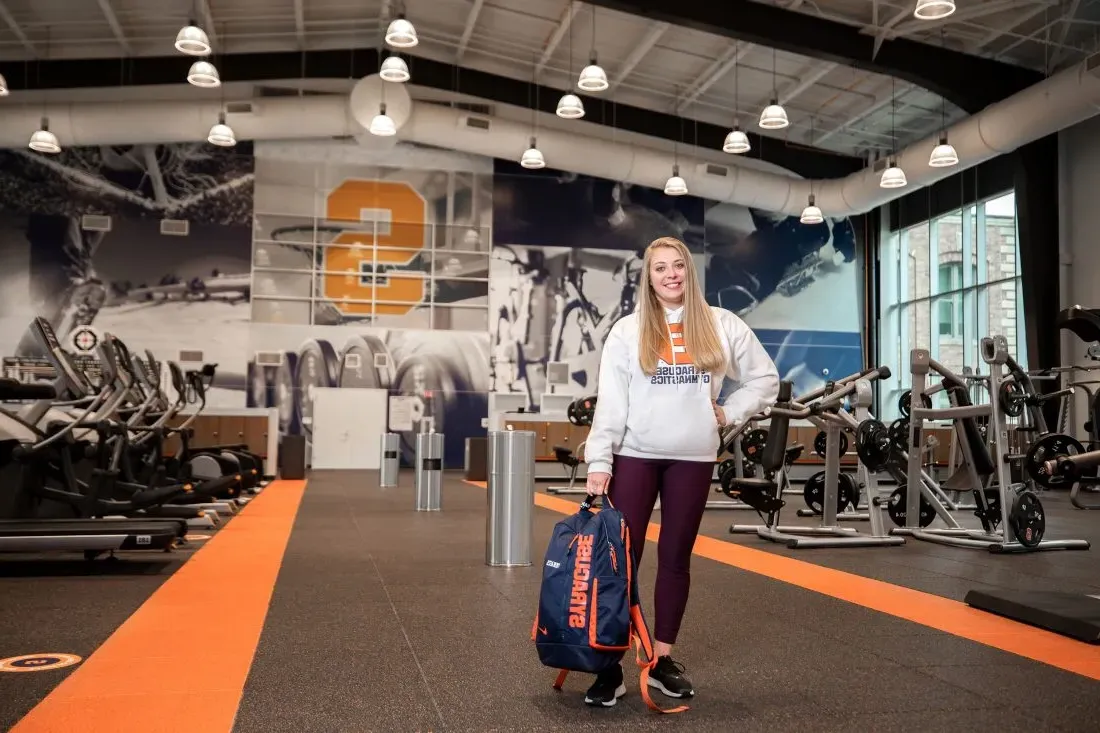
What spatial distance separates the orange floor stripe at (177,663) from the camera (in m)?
2.72

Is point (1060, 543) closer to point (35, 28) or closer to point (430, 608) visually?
point (430, 608)

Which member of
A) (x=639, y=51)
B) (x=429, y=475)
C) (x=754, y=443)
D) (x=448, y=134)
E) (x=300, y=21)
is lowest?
(x=429, y=475)

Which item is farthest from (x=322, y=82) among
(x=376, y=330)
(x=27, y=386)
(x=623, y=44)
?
(x=27, y=386)

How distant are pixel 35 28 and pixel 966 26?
1423 cm

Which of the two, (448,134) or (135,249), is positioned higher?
(448,134)

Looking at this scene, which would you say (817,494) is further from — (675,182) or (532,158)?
(675,182)

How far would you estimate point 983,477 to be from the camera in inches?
291

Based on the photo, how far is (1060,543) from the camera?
23.4ft

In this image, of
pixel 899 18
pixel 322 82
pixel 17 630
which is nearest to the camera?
pixel 17 630

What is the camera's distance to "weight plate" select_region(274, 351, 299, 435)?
63.9 feet

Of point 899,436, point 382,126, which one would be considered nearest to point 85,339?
point 382,126

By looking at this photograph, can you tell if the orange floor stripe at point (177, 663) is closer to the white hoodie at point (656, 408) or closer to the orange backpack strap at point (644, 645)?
the orange backpack strap at point (644, 645)

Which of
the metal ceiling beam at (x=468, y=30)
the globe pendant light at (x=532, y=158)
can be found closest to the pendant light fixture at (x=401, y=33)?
the metal ceiling beam at (x=468, y=30)

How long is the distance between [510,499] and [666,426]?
3236 millimetres
